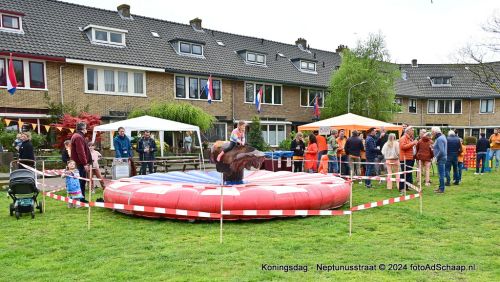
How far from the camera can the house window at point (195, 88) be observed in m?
24.6

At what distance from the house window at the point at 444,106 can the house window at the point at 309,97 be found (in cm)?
1653

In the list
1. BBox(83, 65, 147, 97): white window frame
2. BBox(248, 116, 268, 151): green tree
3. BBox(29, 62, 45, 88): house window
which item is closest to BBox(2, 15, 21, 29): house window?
BBox(29, 62, 45, 88): house window

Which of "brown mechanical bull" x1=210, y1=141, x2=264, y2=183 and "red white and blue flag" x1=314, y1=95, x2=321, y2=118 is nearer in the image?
"brown mechanical bull" x1=210, y1=141, x2=264, y2=183

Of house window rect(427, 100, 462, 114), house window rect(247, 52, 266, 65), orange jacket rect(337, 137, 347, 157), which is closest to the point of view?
orange jacket rect(337, 137, 347, 157)

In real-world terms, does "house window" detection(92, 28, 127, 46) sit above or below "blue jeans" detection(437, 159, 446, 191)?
above

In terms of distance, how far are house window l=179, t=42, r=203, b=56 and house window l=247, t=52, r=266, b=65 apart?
4208 millimetres

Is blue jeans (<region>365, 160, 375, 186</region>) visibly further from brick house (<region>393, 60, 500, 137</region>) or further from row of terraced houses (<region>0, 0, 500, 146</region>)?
brick house (<region>393, 60, 500, 137</region>)

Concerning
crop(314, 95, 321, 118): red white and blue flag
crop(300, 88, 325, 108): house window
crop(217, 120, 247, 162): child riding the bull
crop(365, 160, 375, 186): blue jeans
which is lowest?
crop(365, 160, 375, 186): blue jeans

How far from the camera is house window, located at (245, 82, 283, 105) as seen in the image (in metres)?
28.1

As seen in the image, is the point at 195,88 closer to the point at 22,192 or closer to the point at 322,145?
the point at 322,145

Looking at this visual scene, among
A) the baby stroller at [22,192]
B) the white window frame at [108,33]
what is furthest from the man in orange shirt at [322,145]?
the white window frame at [108,33]

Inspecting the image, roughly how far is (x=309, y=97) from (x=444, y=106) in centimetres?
1895

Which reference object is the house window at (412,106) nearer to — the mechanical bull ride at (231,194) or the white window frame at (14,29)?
the mechanical bull ride at (231,194)

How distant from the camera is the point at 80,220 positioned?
7809 mm
